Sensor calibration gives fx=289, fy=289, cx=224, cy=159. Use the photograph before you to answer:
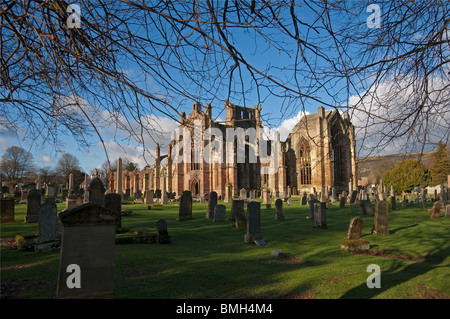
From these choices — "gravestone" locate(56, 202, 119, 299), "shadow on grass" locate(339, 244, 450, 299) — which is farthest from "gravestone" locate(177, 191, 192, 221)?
"gravestone" locate(56, 202, 119, 299)

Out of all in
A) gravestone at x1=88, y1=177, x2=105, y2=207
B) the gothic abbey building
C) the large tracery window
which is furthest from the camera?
the large tracery window

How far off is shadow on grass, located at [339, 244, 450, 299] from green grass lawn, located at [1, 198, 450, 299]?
0.02 m

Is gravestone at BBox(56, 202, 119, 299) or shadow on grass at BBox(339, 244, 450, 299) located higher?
gravestone at BBox(56, 202, 119, 299)

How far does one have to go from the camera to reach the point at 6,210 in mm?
13039

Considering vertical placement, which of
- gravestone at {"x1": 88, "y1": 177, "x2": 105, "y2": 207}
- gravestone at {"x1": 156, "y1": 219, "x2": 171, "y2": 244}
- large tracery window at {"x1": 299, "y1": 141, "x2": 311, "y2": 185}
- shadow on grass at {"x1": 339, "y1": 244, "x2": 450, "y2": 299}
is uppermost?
large tracery window at {"x1": 299, "y1": 141, "x2": 311, "y2": 185}

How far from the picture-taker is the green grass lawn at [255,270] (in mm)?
4840

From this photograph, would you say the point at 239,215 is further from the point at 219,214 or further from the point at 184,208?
the point at 184,208

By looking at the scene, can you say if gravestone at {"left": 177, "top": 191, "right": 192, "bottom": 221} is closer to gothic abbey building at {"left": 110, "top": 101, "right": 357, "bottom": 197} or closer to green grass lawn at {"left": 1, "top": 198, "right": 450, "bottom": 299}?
green grass lawn at {"left": 1, "top": 198, "right": 450, "bottom": 299}

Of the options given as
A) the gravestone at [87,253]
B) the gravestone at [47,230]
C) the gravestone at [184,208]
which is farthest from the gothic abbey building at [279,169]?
the gravestone at [87,253]

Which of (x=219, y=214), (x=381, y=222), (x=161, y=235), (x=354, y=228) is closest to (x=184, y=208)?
(x=219, y=214)

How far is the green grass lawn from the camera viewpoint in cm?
484

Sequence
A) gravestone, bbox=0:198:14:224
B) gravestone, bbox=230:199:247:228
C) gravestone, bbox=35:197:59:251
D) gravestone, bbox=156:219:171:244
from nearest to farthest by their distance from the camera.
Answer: gravestone, bbox=35:197:59:251 → gravestone, bbox=156:219:171:244 → gravestone, bbox=230:199:247:228 → gravestone, bbox=0:198:14:224

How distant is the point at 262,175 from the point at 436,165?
76.7 ft

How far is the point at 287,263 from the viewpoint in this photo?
6918 mm
